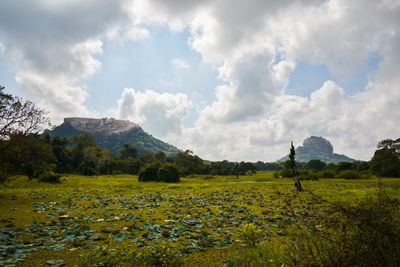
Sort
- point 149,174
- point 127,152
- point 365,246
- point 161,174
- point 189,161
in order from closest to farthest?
point 365,246 < point 161,174 < point 149,174 < point 189,161 < point 127,152

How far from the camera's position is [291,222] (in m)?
8.07

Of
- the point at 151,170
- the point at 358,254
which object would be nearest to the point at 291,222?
the point at 358,254

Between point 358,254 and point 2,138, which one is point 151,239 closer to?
point 358,254

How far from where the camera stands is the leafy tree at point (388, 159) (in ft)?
189

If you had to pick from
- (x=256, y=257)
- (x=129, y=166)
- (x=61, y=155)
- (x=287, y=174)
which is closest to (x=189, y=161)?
(x=129, y=166)

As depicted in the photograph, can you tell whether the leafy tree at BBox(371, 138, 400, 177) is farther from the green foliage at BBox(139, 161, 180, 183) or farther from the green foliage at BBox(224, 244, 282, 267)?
the green foliage at BBox(224, 244, 282, 267)

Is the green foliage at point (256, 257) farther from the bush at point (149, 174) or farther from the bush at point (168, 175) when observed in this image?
the bush at point (149, 174)

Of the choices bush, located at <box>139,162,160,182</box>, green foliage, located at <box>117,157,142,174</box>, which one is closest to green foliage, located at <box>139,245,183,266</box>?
bush, located at <box>139,162,160,182</box>

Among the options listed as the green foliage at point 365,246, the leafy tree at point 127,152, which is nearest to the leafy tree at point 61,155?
the leafy tree at point 127,152

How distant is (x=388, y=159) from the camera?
59500mm

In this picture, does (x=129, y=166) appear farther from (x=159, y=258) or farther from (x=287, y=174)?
(x=159, y=258)

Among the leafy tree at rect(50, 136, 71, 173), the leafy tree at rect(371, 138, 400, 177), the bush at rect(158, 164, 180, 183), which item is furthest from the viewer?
the leafy tree at rect(50, 136, 71, 173)

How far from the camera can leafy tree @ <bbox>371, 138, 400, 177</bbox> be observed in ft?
189

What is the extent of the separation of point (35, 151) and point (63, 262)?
99.5 ft
